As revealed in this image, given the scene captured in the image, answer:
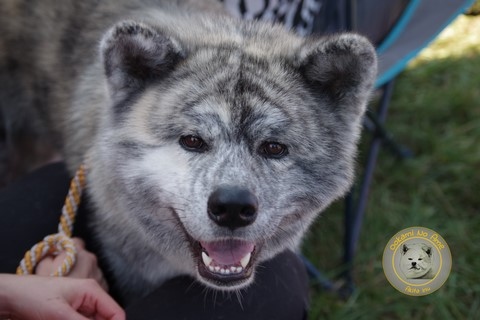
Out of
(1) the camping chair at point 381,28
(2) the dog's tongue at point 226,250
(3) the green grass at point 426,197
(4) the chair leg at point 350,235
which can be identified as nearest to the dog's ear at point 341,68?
(2) the dog's tongue at point 226,250

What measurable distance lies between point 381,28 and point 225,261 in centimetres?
191

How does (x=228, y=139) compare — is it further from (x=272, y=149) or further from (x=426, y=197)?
(x=426, y=197)

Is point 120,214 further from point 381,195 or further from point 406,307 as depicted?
point 381,195

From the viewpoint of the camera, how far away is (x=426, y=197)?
12.1 ft

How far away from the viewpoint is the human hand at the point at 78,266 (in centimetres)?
200

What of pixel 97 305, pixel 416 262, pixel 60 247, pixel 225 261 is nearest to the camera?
pixel 97 305

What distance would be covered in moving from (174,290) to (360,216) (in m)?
1.45

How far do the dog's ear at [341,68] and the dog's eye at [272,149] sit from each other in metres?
0.28

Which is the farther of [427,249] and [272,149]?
[427,249]

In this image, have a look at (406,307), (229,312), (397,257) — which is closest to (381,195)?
(406,307)

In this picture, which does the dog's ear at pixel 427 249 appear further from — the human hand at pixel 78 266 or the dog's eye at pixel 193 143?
the human hand at pixel 78 266

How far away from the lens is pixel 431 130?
4.09 meters

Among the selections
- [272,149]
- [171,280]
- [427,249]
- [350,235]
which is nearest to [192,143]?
[272,149]

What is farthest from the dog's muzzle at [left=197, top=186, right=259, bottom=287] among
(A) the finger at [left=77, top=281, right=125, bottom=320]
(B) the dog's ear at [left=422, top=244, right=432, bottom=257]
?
(B) the dog's ear at [left=422, top=244, right=432, bottom=257]
